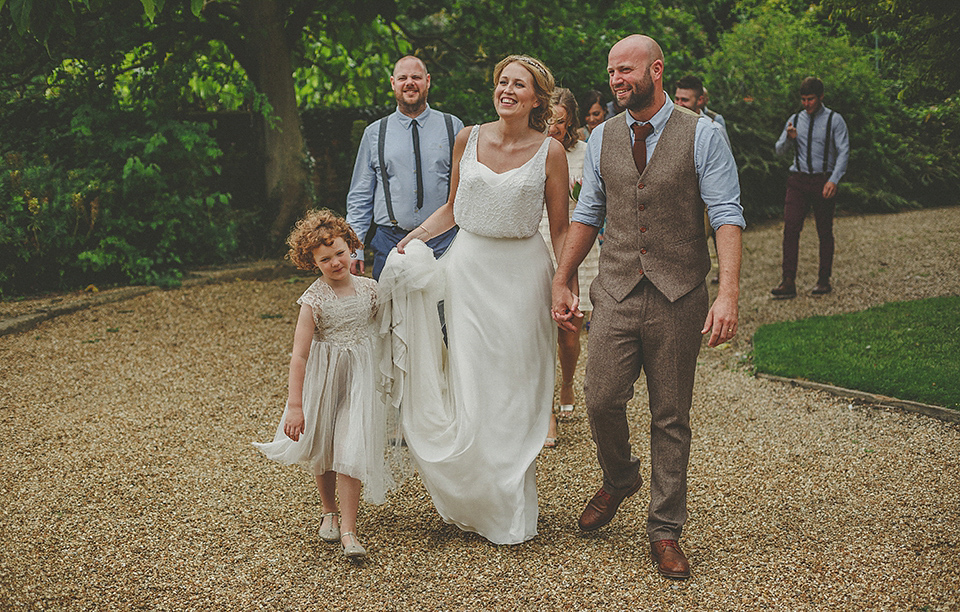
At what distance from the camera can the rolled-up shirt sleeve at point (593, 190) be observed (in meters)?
3.55

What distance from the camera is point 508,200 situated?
3.83 metres

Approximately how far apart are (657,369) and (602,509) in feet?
2.42

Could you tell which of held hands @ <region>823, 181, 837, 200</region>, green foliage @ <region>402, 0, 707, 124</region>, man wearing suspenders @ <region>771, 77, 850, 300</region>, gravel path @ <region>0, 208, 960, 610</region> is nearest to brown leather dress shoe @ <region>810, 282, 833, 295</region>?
man wearing suspenders @ <region>771, 77, 850, 300</region>

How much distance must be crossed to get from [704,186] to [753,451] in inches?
82.7

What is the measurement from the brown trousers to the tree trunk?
7754 mm

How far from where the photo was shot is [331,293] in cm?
373

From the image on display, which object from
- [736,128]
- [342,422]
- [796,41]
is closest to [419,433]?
[342,422]

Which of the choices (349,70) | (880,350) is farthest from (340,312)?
(349,70)

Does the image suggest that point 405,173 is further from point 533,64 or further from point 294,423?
point 294,423

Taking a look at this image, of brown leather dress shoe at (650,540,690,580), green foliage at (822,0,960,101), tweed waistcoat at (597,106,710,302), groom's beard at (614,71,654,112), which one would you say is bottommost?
brown leather dress shoe at (650,540,690,580)

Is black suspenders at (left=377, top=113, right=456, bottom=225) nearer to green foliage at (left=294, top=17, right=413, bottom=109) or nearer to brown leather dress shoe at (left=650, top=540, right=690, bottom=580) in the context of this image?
brown leather dress shoe at (left=650, top=540, right=690, bottom=580)

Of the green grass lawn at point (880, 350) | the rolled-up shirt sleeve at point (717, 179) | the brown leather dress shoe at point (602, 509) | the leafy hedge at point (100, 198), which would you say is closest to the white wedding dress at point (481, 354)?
the brown leather dress shoe at point (602, 509)

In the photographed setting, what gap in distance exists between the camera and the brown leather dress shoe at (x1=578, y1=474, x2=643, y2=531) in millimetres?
3775

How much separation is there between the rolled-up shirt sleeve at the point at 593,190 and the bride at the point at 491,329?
28 centimetres
